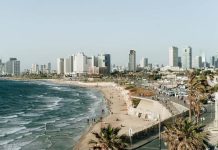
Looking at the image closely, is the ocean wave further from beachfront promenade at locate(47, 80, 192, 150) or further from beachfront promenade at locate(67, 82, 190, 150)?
beachfront promenade at locate(67, 82, 190, 150)

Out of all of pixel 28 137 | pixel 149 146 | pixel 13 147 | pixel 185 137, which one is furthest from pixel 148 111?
pixel 185 137

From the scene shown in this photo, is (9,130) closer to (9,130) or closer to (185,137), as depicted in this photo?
(9,130)

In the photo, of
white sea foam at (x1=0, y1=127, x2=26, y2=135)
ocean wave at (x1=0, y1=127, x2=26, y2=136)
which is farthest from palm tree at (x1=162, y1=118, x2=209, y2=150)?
white sea foam at (x1=0, y1=127, x2=26, y2=135)

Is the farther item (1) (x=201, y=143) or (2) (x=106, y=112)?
(2) (x=106, y=112)

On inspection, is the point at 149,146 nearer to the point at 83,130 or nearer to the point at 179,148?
the point at 179,148

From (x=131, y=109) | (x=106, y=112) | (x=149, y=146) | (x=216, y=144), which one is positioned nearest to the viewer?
(x=216, y=144)

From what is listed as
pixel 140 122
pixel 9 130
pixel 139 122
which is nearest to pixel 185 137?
pixel 140 122

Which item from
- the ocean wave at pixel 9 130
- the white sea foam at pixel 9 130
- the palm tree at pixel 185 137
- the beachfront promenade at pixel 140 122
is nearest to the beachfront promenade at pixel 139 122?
the beachfront promenade at pixel 140 122

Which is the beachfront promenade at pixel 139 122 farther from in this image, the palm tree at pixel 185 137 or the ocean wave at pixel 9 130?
the palm tree at pixel 185 137
